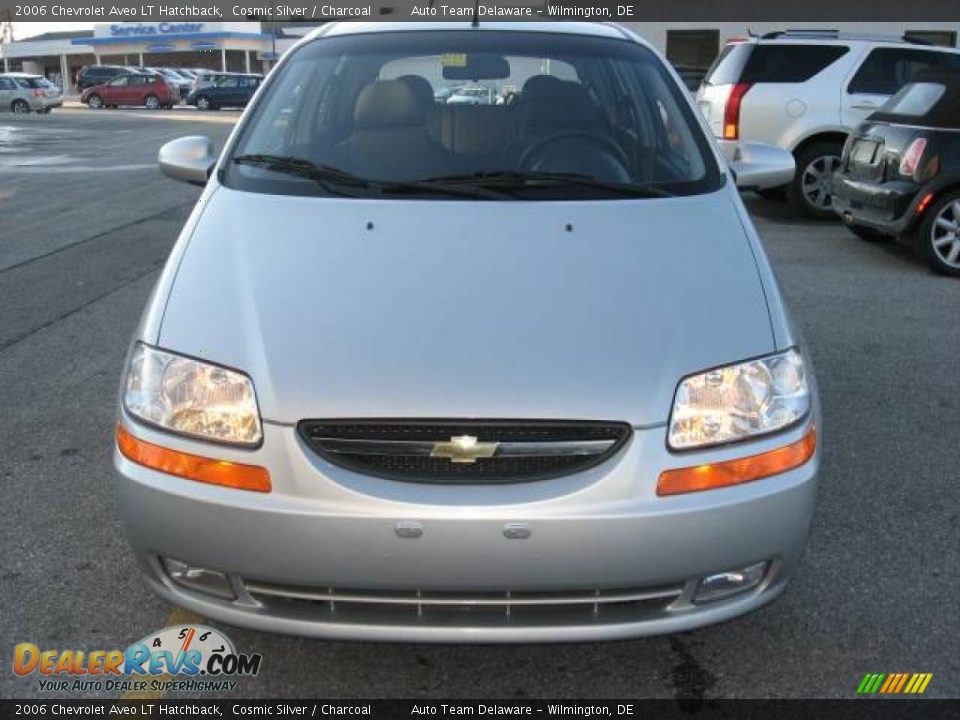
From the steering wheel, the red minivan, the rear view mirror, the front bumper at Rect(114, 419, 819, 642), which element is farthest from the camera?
the red minivan

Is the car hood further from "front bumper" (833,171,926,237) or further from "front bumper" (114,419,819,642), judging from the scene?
"front bumper" (833,171,926,237)

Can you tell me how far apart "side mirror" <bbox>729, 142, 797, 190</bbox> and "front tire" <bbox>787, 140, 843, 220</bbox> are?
21.5 ft

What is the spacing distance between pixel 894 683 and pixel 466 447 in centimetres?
136

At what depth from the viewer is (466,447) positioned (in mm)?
2250

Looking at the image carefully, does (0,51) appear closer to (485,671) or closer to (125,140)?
(125,140)

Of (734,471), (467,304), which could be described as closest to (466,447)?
(467,304)

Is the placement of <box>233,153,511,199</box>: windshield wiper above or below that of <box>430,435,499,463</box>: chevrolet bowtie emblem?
above

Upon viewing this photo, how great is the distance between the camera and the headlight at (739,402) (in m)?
2.33

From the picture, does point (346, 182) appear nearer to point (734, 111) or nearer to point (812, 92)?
point (734, 111)

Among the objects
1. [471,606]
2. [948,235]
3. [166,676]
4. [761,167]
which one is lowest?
[166,676]

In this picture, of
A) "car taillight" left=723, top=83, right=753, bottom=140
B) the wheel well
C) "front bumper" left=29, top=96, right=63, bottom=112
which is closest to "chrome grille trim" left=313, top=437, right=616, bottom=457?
"car taillight" left=723, top=83, right=753, bottom=140

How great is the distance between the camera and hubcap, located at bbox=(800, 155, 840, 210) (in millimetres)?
10234

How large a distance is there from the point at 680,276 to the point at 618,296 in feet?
0.72

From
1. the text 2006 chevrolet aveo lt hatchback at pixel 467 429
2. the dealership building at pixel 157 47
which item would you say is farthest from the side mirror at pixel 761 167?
the dealership building at pixel 157 47
